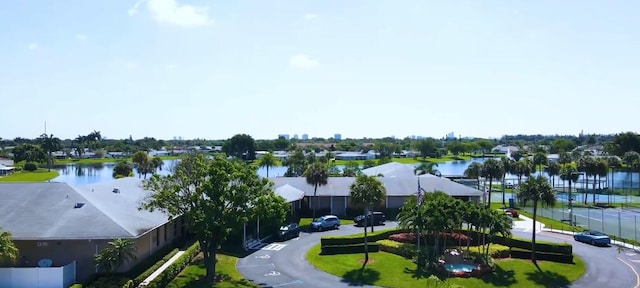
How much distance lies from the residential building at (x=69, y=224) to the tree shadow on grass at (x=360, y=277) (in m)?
14.4

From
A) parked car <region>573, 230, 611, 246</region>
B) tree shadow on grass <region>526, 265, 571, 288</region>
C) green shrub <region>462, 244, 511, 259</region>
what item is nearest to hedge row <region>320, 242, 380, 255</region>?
green shrub <region>462, 244, 511, 259</region>

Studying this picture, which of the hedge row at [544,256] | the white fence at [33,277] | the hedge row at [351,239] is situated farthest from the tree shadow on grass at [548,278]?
the white fence at [33,277]

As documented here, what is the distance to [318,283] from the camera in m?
36.3

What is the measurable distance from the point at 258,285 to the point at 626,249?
34.3 m

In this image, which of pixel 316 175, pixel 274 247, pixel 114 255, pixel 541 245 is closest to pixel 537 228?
pixel 541 245

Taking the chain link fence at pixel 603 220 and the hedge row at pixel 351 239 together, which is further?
→ the chain link fence at pixel 603 220

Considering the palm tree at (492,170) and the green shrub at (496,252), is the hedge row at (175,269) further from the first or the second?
the palm tree at (492,170)

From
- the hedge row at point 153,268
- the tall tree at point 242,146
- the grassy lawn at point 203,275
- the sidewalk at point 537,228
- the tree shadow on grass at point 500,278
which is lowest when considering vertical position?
the tree shadow on grass at point 500,278

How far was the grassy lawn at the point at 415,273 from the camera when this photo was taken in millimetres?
36812

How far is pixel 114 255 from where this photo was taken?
3092cm

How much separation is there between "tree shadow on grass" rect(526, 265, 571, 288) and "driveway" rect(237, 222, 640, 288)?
85cm

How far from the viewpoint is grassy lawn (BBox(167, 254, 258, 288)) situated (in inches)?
1358

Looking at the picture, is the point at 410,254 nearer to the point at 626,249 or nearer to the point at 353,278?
the point at 353,278

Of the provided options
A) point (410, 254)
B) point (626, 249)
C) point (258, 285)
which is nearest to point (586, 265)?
point (626, 249)
